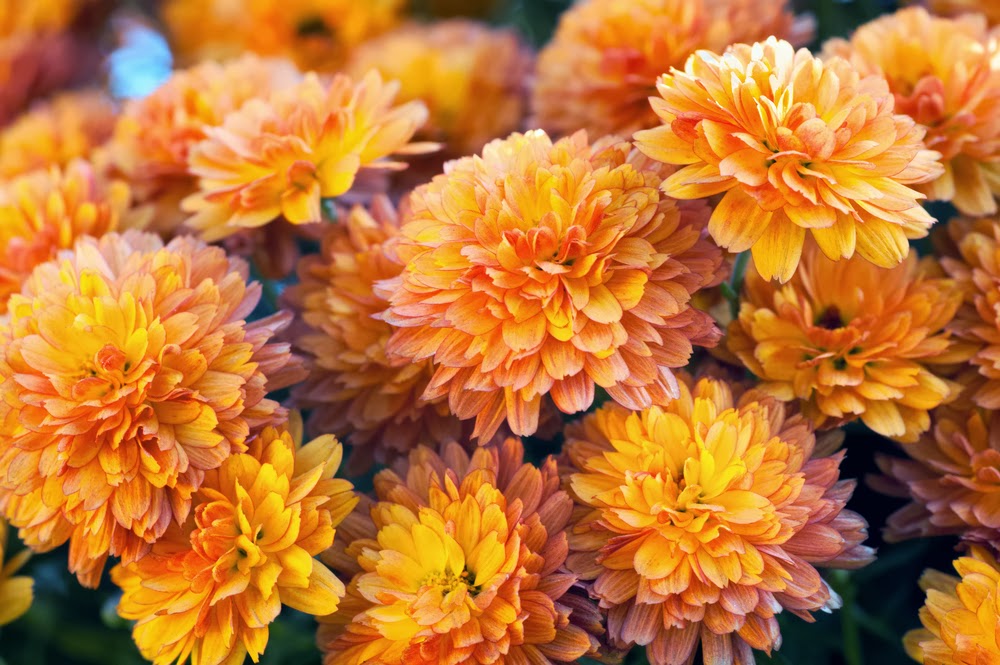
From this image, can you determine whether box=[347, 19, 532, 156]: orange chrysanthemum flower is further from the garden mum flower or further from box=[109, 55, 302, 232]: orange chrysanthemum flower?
the garden mum flower

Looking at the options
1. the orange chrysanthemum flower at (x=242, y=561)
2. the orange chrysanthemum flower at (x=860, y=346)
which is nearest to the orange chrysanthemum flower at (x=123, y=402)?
the orange chrysanthemum flower at (x=242, y=561)

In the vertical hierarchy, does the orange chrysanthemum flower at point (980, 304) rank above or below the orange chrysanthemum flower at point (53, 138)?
above

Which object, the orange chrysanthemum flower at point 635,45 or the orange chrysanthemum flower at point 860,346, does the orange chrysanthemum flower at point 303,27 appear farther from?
the orange chrysanthemum flower at point 860,346

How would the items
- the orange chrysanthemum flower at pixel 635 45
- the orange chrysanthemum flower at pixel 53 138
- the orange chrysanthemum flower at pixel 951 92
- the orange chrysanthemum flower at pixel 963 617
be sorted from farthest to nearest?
the orange chrysanthemum flower at pixel 53 138 → the orange chrysanthemum flower at pixel 635 45 → the orange chrysanthemum flower at pixel 951 92 → the orange chrysanthemum flower at pixel 963 617

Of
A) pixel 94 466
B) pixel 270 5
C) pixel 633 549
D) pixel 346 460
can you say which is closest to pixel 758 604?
pixel 633 549

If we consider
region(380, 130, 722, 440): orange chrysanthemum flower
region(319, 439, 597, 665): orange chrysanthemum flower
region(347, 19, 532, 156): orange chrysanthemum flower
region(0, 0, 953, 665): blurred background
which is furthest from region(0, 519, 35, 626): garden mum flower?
region(347, 19, 532, 156): orange chrysanthemum flower

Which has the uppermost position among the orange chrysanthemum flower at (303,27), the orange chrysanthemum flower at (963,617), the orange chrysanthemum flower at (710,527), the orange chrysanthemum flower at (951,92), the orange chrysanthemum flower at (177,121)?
the orange chrysanthemum flower at (951,92)

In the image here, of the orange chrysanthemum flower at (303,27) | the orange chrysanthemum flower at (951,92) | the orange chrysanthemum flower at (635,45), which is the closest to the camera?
the orange chrysanthemum flower at (951,92)
